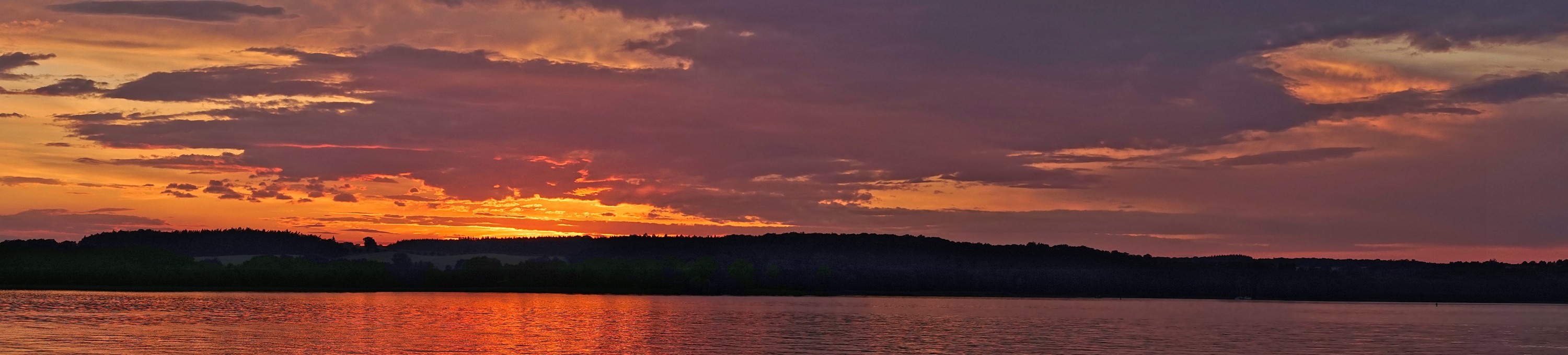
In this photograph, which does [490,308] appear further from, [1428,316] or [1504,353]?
[1428,316]

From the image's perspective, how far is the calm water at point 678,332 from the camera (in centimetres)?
9225

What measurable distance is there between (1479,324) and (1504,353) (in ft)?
239

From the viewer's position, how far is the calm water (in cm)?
9225

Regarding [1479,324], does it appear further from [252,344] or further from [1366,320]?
[252,344]

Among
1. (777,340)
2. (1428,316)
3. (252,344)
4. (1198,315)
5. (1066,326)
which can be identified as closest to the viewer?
(252,344)

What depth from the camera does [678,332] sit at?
4542 inches

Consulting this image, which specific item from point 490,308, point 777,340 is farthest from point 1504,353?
point 490,308

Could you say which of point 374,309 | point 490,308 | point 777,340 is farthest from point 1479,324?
point 374,309

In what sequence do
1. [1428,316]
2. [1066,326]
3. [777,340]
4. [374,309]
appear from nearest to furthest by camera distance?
1. [777,340]
2. [1066,326]
3. [374,309]
4. [1428,316]

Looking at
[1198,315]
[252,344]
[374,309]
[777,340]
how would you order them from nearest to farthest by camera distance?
[252,344]
[777,340]
[374,309]
[1198,315]

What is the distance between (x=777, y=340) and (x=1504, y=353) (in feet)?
192

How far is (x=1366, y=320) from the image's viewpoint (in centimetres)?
17912

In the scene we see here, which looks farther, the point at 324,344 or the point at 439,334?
the point at 439,334

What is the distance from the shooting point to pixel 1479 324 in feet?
550
